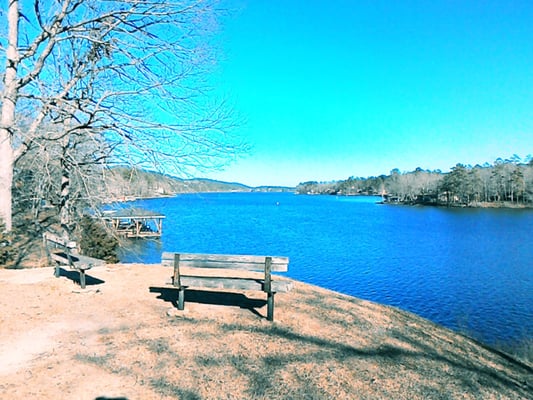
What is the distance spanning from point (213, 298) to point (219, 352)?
229 cm

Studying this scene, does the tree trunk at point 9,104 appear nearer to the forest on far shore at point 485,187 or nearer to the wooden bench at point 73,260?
the wooden bench at point 73,260

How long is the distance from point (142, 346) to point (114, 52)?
639cm

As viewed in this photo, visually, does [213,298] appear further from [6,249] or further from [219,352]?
[6,249]

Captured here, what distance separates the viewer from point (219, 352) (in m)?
4.21

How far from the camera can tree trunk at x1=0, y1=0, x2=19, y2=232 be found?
7117 millimetres

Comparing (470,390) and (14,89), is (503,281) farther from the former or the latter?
(14,89)

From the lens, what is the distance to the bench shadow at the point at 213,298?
615 cm

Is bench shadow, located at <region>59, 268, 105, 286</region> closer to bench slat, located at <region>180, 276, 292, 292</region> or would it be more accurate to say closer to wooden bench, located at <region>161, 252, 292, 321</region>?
wooden bench, located at <region>161, 252, 292, 321</region>

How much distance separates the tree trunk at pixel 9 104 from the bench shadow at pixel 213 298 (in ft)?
12.7

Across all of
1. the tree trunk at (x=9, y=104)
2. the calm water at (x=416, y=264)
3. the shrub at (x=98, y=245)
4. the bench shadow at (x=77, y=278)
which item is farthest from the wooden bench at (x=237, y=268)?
the shrub at (x=98, y=245)

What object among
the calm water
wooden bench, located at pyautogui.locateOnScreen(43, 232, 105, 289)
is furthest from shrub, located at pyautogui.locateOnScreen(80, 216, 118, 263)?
wooden bench, located at pyautogui.locateOnScreen(43, 232, 105, 289)

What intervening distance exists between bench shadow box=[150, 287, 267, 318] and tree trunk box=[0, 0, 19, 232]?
12.7ft

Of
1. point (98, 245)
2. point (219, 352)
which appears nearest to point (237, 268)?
point (219, 352)

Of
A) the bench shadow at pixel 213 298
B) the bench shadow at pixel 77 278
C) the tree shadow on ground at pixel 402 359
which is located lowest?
the tree shadow on ground at pixel 402 359
